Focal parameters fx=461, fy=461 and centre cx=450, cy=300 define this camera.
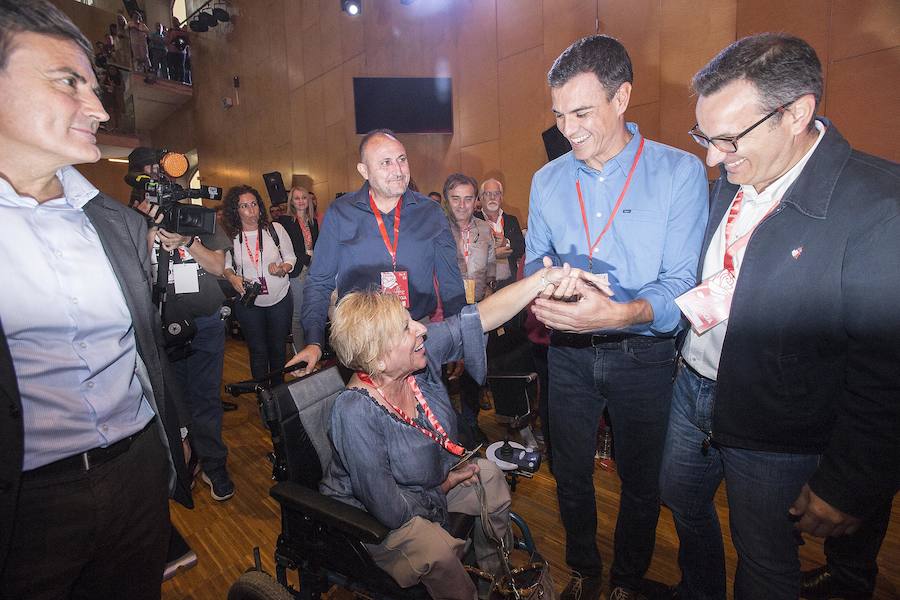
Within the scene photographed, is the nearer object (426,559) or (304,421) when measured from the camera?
(426,559)

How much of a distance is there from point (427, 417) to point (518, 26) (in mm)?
5241

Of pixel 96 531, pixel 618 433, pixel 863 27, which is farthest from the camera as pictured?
pixel 863 27

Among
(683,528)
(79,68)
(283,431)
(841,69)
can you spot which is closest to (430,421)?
(283,431)

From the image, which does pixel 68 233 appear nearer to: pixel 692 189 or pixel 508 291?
pixel 508 291

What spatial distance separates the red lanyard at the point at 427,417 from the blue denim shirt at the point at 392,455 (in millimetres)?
24

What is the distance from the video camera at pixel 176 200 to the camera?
1.85 metres

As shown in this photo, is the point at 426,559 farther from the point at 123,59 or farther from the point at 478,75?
the point at 123,59

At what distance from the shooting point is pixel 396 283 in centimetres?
224

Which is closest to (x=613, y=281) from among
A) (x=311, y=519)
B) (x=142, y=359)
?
(x=311, y=519)

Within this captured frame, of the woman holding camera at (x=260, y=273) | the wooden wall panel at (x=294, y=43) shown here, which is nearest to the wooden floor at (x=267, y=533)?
the woman holding camera at (x=260, y=273)

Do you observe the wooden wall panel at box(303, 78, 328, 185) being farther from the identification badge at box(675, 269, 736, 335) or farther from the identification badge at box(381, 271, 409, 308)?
the identification badge at box(675, 269, 736, 335)

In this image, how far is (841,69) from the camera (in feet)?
10.4

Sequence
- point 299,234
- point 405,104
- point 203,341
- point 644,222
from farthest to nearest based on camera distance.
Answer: point 405,104 → point 299,234 → point 203,341 → point 644,222

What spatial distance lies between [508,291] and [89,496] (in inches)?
51.2
